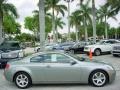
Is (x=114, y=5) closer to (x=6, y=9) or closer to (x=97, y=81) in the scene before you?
(x=6, y=9)

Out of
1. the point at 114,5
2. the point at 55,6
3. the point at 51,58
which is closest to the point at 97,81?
the point at 51,58

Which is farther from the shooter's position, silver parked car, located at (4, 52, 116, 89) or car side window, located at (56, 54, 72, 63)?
car side window, located at (56, 54, 72, 63)

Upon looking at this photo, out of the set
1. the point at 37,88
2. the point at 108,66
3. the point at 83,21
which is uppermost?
the point at 83,21

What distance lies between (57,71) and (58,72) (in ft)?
0.17

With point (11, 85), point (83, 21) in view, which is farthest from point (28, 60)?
point (83, 21)

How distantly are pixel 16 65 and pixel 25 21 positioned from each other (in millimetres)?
86709

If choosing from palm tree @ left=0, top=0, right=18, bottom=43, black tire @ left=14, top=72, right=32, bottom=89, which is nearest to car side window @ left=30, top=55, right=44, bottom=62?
black tire @ left=14, top=72, right=32, bottom=89

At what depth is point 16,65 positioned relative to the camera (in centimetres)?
1048

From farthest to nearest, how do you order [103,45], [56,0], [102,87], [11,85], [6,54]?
[56,0], [103,45], [6,54], [11,85], [102,87]

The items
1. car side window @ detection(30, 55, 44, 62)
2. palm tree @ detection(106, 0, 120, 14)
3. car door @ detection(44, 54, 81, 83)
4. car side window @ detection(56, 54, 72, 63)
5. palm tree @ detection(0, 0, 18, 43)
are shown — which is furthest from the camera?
palm tree @ detection(106, 0, 120, 14)

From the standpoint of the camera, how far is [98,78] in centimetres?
1027

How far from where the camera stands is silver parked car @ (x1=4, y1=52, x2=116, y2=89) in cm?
1019

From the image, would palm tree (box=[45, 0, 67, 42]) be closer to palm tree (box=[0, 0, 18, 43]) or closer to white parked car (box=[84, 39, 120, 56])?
palm tree (box=[0, 0, 18, 43])

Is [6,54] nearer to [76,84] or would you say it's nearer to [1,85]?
[1,85]
